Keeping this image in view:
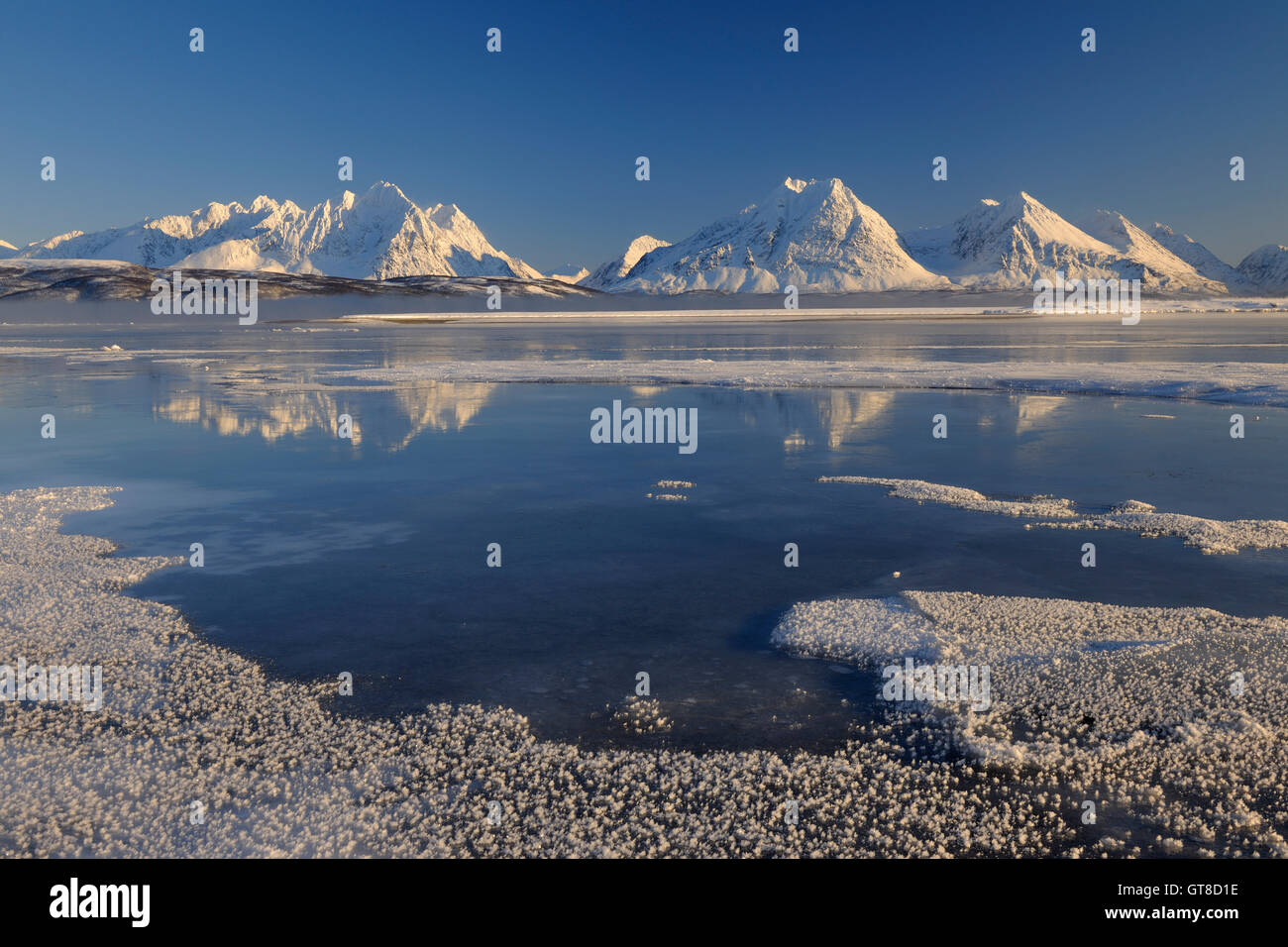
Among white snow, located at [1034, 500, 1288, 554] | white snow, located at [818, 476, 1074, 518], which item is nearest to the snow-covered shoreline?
white snow, located at [1034, 500, 1288, 554]

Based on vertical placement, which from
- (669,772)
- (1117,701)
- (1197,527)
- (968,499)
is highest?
(968,499)

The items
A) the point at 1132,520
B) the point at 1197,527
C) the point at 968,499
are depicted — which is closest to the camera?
the point at 1197,527

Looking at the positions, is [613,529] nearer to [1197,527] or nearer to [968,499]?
[968,499]

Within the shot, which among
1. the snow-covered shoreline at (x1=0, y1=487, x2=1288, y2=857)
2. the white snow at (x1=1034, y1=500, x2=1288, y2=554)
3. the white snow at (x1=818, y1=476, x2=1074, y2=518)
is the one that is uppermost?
the white snow at (x1=818, y1=476, x2=1074, y2=518)

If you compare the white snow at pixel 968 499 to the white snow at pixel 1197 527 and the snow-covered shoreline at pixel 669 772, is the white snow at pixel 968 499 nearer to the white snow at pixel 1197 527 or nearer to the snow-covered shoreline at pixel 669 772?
the white snow at pixel 1197 527

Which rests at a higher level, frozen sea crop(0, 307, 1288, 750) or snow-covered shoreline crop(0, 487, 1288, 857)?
frozen sea crop(0, 307, 1288, 750)

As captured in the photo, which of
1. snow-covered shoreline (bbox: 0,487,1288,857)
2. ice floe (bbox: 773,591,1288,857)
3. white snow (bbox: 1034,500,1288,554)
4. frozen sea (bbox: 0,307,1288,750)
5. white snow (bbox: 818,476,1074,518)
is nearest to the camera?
snow-covered shoreline (bbox: 0,487,1288,857)

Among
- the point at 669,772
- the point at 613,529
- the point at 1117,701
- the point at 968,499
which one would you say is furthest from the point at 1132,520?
the point at 669,772

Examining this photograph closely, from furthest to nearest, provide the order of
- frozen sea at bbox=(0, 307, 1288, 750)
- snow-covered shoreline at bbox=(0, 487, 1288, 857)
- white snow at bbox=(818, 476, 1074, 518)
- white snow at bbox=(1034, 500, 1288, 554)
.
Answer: white snow at bbox=(818, 476, 1074, 518) < white snow at bbox=(1034, 500, 1288, 554) < frozen sea at bbox=(0, 307, 1288, 750) < snow-covered shoreline at bbox=(0, 487, 1288, 857)

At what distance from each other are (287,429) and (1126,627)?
15607 millimetres

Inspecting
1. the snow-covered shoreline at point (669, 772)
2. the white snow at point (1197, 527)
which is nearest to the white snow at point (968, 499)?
the white snow at point (1197, 527)

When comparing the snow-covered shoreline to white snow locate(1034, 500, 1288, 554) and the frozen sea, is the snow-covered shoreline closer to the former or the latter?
the frozen sea
